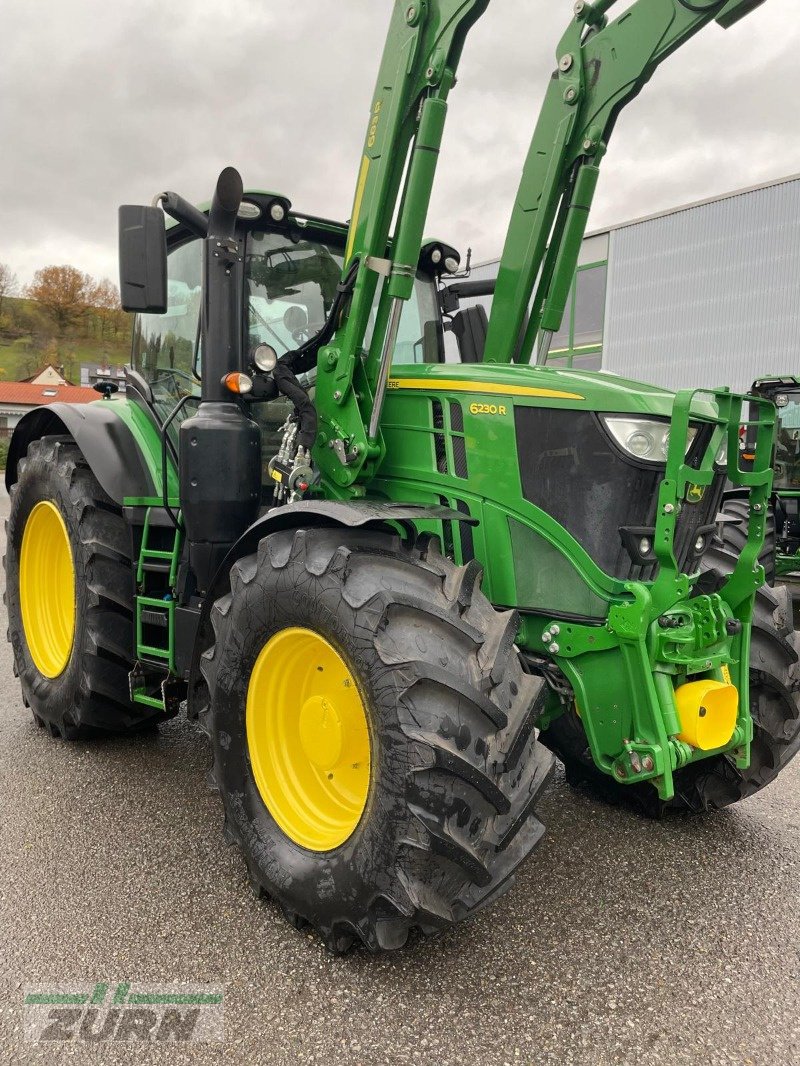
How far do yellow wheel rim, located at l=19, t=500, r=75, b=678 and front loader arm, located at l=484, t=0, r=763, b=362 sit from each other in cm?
249

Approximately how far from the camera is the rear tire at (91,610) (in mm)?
3609

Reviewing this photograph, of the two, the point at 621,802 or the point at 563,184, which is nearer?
the point at 563,184

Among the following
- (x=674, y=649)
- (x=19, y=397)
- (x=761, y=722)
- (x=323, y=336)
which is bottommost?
(x=761, y=722)

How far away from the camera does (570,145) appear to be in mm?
3045

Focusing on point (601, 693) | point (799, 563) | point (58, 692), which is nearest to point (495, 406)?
point (601, 693)

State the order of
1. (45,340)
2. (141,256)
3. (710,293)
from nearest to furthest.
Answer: (141,256) < (710,293) < (45,340)

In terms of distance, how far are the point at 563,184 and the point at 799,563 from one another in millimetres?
5592

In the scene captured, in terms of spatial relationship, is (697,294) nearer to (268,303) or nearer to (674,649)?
(268,303)

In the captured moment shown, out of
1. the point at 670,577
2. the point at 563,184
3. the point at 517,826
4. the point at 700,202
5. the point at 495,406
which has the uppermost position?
the point at 700,202

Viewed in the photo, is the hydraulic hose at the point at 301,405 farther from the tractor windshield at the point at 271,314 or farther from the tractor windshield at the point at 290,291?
the tractor windshield at the point at 290,291

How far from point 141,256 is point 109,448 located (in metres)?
1.15

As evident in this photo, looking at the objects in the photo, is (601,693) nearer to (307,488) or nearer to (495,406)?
(495,406)

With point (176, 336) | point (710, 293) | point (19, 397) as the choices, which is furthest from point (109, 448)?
point (19, 397)

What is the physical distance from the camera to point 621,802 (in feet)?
11.0
